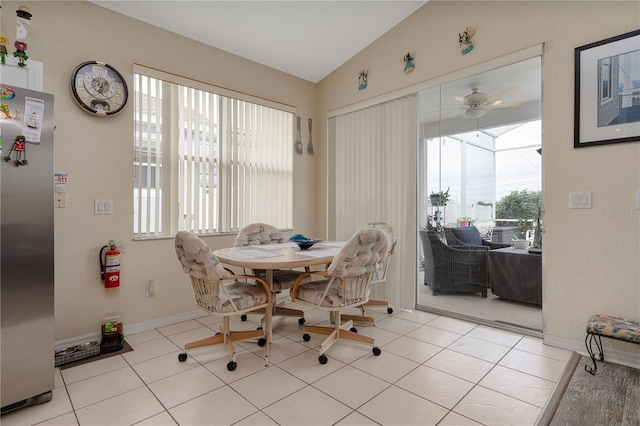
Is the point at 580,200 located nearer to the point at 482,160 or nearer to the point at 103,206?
the point at 482,160

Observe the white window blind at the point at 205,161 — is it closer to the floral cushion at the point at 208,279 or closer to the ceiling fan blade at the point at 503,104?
the floral cushion at the point at 208,279

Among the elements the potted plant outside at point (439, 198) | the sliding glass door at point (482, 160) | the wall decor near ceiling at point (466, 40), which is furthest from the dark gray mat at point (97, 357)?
the wall decor near ceiling at point (466, 40)

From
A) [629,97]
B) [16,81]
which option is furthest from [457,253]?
[16,81]

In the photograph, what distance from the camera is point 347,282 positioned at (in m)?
2.35

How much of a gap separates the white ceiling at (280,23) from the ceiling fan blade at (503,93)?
4.15 feet

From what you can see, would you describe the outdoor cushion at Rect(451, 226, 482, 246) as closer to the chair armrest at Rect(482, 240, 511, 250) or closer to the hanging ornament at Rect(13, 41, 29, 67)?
the chair armrest at Rect(482, 240, 511, 250)

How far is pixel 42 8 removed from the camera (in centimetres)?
245

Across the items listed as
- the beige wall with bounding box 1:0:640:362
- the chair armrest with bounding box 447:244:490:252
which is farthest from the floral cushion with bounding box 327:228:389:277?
the beige wall with bounding box 1:0:640:362

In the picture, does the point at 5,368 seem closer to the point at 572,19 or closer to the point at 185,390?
the point at 185,390

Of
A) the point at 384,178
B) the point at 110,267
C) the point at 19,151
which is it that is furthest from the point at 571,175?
the point at 110,267

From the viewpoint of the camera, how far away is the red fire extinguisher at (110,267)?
8.84ft

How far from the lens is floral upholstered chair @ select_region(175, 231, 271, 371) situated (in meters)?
2.09

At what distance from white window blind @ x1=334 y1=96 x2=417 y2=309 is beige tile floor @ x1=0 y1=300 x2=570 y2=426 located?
37.3 inches

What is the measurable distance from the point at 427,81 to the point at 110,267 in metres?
3.57
